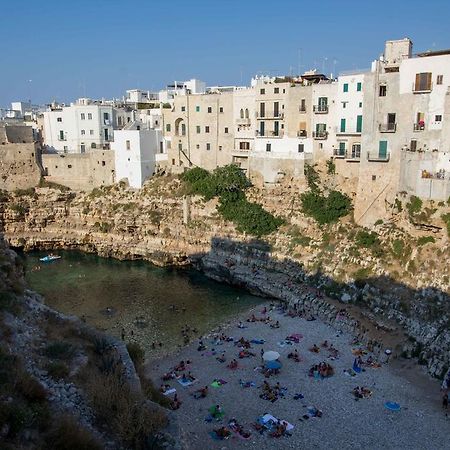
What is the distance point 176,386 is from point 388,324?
11140 millimetres

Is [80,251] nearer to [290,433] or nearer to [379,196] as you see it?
[379,196]

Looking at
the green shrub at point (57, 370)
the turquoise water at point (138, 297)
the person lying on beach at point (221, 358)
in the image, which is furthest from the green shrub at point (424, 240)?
the green shrub at point (57, 370)

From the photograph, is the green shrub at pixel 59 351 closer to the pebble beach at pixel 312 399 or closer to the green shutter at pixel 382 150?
the pebble beach at pixel 312 399

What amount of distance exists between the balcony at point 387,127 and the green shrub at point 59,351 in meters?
23.8

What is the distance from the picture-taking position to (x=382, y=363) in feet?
70.3

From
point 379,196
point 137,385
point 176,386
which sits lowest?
point 176,386

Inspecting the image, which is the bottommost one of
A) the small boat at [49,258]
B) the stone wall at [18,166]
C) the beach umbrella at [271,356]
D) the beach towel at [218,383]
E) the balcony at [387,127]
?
the beach towel at [218,383]

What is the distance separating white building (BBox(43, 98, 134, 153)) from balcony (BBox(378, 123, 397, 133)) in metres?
28.3

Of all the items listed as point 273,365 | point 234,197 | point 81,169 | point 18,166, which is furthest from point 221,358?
point 18,166

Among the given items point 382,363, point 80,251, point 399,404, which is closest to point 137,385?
point 399,404

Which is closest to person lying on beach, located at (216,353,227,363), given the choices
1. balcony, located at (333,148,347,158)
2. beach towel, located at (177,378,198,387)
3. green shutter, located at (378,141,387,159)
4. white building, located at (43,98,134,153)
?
beach towel, located at (177,378,198,387)

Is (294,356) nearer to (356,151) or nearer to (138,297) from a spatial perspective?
(138,297)

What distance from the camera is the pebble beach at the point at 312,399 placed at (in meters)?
16.5

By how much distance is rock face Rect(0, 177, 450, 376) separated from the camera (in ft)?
77.9
